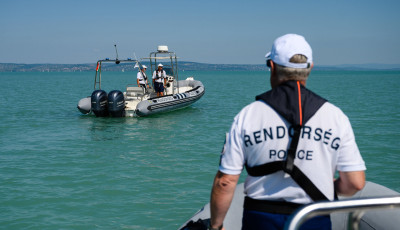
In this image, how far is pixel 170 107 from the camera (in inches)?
526

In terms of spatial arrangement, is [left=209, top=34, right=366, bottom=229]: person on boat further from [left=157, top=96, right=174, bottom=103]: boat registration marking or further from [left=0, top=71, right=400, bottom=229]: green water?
[left=157, top=96, right=174, bottom=103]: boat registration marking

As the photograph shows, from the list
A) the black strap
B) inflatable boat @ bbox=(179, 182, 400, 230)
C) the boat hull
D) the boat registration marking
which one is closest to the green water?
the boat hull

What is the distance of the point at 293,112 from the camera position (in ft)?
4.98

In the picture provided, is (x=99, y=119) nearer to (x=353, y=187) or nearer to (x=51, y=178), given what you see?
(x=51, y=178)

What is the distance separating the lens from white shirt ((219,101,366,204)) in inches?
60.2

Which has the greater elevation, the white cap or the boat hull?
the white cap

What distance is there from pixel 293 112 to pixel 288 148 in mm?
138

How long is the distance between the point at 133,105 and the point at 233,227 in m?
10.0

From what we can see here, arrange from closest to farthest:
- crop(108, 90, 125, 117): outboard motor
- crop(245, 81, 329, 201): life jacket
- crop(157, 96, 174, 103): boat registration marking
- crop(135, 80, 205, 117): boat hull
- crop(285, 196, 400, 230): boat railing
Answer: crop(285, 196, 400, 230): boat railing → crop(245, 81, 329, 201): life jacket → crop(108, 90, 125, 117): outboard motor → crop(135, 80, 205, 117): boat hull → crop(157, 96, 174, 103): boat registration marking

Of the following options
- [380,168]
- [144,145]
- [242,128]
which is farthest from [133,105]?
[242,128]

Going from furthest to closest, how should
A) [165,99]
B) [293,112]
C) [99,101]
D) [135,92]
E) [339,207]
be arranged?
1. [135,92]
2. [165,99]
3. [99,101]
4. [293,112]
5. [339,207]

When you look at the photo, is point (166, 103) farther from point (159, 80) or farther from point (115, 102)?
point (115, 102)

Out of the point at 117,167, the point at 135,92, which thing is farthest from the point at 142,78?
the point at 117,167

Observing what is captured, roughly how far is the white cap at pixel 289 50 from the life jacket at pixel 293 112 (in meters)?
0.08
